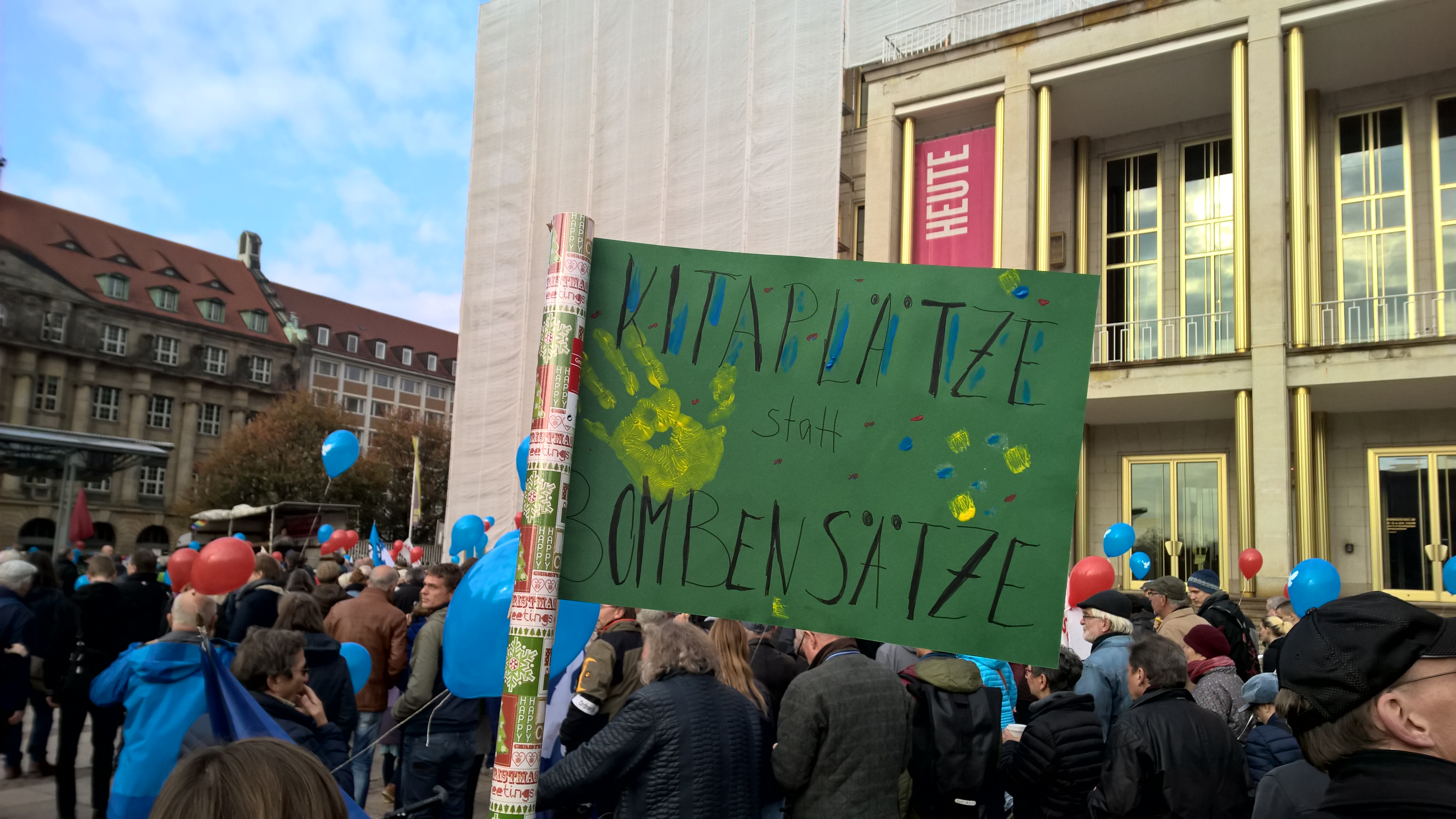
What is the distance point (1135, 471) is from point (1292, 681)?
60.7 ft

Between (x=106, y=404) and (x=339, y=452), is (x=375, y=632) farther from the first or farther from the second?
(x=106, y=404)

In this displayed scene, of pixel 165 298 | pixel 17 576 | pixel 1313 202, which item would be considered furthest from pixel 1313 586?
pixel 165 298

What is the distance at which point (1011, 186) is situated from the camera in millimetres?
17656

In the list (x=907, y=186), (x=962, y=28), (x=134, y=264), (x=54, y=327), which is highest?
(x=134, y=264)

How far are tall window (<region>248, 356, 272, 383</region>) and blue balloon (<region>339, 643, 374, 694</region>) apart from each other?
202 feet

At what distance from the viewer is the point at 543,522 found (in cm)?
214

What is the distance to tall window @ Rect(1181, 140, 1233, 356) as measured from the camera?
60.0 feet

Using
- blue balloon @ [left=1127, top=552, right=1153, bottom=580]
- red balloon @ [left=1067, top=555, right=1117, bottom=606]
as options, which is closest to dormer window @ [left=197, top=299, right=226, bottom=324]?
blue balloon @ [left=1127, top=552, right=1153, bottom=580]

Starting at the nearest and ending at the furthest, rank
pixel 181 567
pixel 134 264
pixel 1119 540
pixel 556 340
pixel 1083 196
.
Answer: pixel 556 340
pixel 181 567
pixel 1119 540
pixel 1083 196
pixel 134 264

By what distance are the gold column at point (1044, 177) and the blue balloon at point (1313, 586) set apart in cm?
1011

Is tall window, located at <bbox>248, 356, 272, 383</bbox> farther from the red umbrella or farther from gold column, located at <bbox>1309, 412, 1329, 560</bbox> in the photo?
gold column, located at <bbox>1309, 412, 1329, 560</bbox>

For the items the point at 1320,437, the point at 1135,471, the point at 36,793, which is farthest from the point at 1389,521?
the point at 36,793

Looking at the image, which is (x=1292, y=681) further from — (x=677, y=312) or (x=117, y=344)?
(x=117, y=344)

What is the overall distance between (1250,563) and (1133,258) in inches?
286
